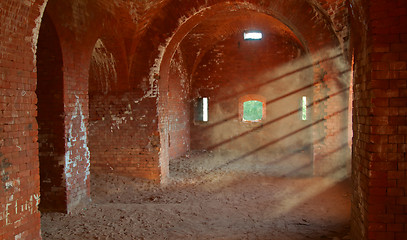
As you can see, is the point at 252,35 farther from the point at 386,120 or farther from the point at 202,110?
the point at 386,120

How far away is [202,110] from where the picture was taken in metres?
13.9

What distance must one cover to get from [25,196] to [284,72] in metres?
11.2

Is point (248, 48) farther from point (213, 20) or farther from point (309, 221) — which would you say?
point (309, 221)

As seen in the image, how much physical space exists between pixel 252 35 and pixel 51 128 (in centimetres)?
980

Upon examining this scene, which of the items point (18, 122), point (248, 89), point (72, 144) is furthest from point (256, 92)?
point (18, 122)

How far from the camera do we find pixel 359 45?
3.50 m

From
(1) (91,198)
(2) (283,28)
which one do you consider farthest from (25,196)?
(2) (283,28)

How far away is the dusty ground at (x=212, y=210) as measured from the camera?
15.0 ft

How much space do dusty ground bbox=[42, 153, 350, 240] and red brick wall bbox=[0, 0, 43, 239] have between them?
1315 mm

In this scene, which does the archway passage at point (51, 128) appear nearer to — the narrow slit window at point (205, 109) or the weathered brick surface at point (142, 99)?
the weathered brick surface at point (142, 99)

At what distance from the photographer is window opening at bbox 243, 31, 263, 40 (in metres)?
12.8

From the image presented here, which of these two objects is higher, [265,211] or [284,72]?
[284,72]

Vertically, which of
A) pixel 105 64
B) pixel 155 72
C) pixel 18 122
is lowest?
pixel 18 122

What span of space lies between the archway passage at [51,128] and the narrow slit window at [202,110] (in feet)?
28.5
